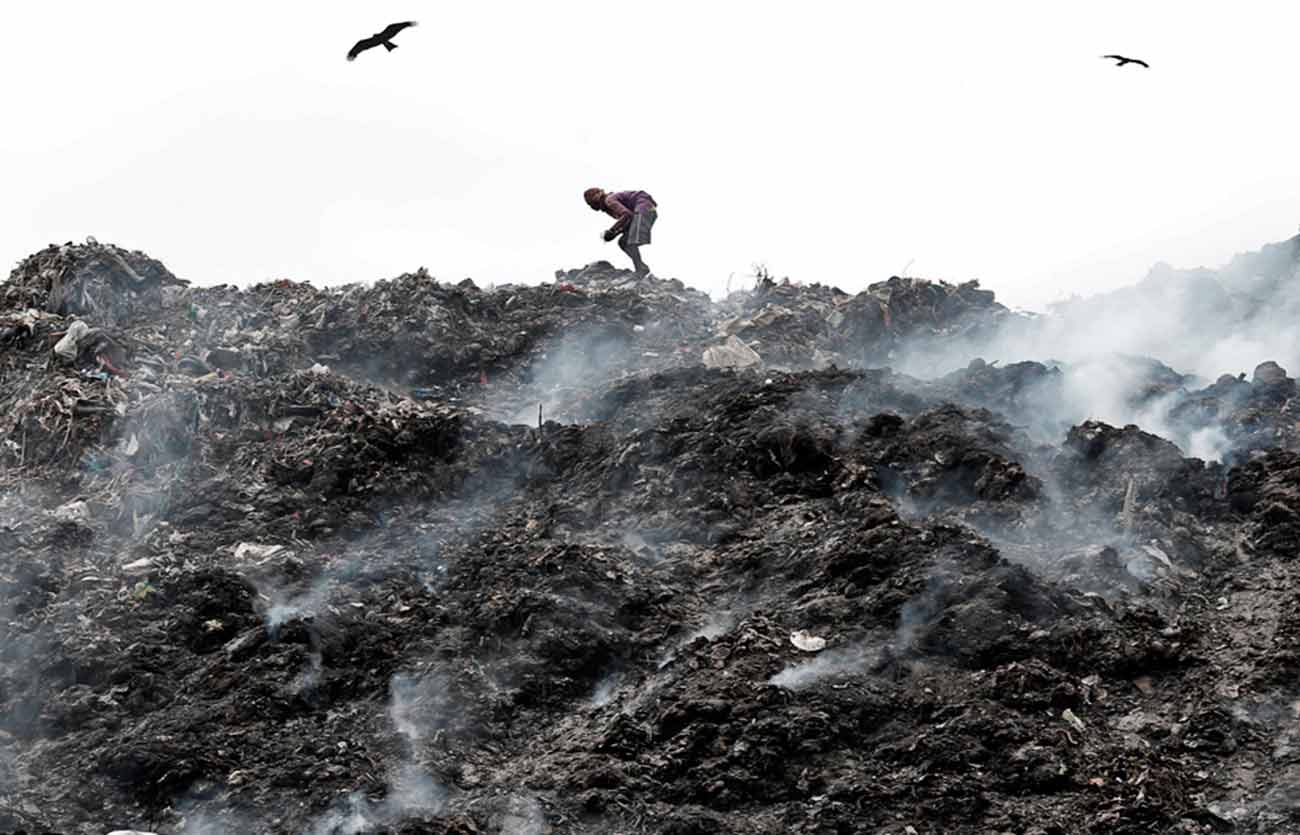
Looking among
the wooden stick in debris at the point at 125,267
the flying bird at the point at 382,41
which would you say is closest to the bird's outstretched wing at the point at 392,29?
the flying bird at the point at 382,41

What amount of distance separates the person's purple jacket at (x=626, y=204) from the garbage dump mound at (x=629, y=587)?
1502mm

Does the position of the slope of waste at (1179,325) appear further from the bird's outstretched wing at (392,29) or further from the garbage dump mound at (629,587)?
the bird's outstretched wing at (392,29)

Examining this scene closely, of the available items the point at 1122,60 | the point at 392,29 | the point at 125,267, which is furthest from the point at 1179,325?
the point at 125,267

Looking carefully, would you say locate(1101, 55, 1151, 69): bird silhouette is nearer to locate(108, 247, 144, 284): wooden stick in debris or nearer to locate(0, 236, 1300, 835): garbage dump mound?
locate(0, 236, 1300, 835): garbage dump mound

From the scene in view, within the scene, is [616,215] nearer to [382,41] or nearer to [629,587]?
[382,41]

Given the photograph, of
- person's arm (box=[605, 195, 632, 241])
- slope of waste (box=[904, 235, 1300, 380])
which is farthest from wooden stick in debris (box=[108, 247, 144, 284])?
slope of waste (box=[904, 235, 1300, 380])

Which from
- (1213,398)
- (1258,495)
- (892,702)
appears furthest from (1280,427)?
(892,702)

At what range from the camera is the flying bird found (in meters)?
8.91

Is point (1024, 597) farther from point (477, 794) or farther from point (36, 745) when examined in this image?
point (36, 745)

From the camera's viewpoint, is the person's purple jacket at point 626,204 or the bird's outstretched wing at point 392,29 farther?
the person's purple jacket at point 626,204

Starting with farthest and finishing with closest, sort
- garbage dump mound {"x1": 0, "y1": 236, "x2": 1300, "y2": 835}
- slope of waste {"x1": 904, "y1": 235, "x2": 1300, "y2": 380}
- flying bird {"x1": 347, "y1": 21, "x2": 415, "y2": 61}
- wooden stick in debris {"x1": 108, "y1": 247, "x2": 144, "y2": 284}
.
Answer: wooden stick in debris {"x1": 108, "y1": 247, "x2": 144, "y2": 284}
slope of waste {"x1": 904, "y1": 235, "x2": 1300, "y2": 380}
flying bird {"x1": 347, "y1": 21, "x2": 415, "y2": 61}
garbage dump mound {"x1": 0, "y1": 236, "x2": 1300, "y2": 835}

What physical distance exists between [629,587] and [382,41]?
424 cm

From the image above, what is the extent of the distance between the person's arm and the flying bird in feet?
11.7

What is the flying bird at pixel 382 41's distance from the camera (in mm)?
8914
